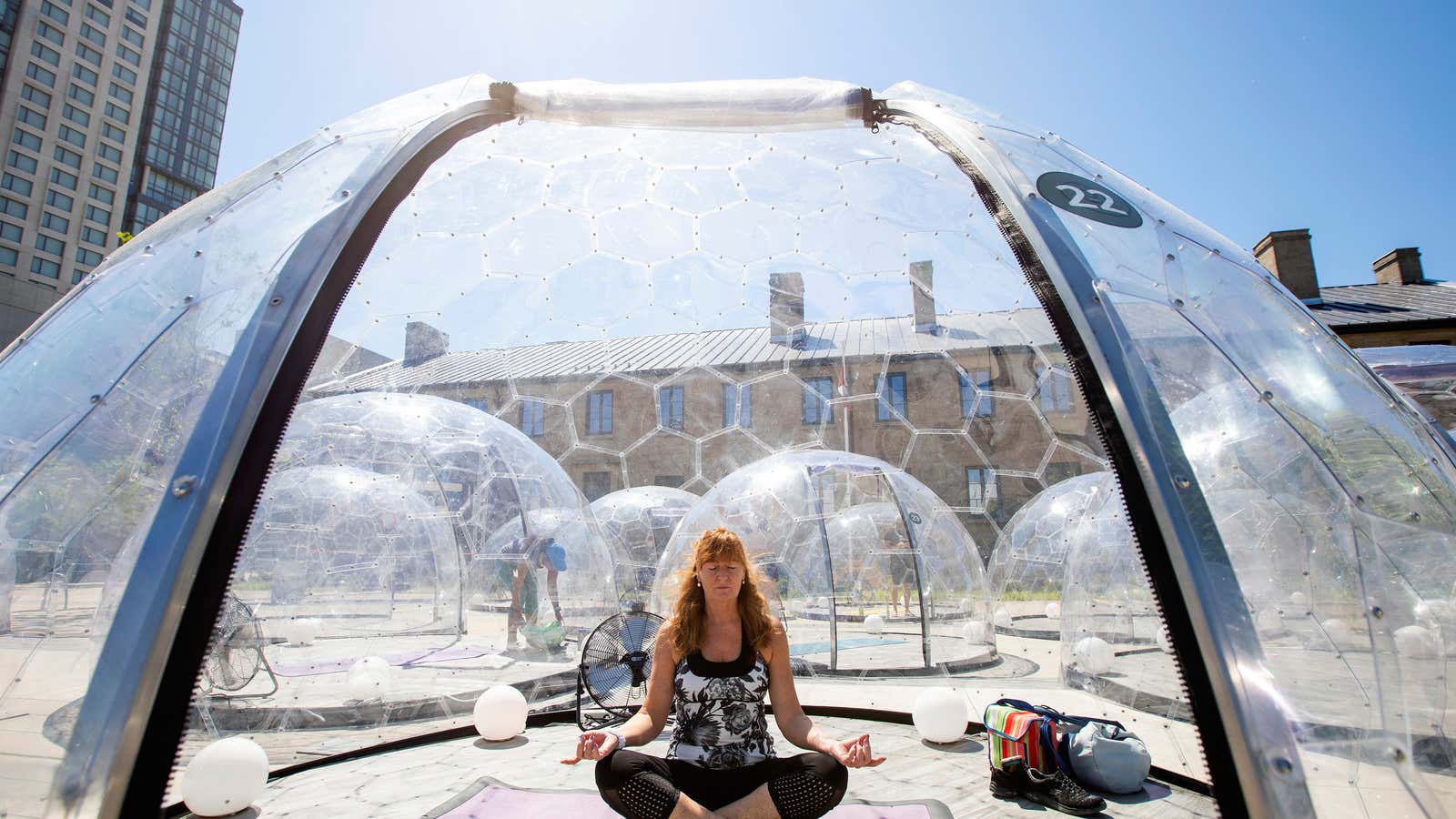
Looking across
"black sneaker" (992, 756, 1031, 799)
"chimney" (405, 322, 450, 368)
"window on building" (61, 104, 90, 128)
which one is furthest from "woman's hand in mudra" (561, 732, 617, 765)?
"window on building" (61, 104, 90, 128)

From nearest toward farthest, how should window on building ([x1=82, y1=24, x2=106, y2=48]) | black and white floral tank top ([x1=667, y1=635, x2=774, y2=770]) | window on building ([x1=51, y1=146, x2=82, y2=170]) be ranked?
black and white floral tank top ([x1=667, y1=635, x2=774, y2=770]) < window on building ([x1=51, y1=146, x2=82, y2=170]) < window on building ([x1=82, y1=24, x2=106, y2=48])

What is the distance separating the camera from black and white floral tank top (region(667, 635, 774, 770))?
8.13 feet

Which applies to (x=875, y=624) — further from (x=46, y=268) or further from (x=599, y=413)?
(x=46, y=268)

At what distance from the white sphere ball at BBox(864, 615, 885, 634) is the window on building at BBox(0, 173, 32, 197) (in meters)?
54.4

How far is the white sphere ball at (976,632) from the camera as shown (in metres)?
6.97

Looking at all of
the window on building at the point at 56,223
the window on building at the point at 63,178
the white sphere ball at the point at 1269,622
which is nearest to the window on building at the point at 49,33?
the window on building at the point at 63,178

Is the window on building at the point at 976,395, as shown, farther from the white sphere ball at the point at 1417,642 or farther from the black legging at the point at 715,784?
the black legging at the point at 715,784

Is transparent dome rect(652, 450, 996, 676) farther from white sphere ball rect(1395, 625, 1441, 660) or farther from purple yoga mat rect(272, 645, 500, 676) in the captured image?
white sphere ball rect(1395, 625, 1441, 660)

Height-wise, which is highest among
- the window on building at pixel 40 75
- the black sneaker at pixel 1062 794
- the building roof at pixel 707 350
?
the window on building at pixel 40 75

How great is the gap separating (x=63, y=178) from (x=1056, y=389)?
5810 centimetres

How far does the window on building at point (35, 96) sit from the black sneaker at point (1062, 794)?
5832cm

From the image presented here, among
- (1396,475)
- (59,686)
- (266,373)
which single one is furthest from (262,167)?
(1396,475)

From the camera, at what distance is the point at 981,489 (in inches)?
258

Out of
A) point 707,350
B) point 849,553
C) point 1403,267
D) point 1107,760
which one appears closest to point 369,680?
point 707,350
